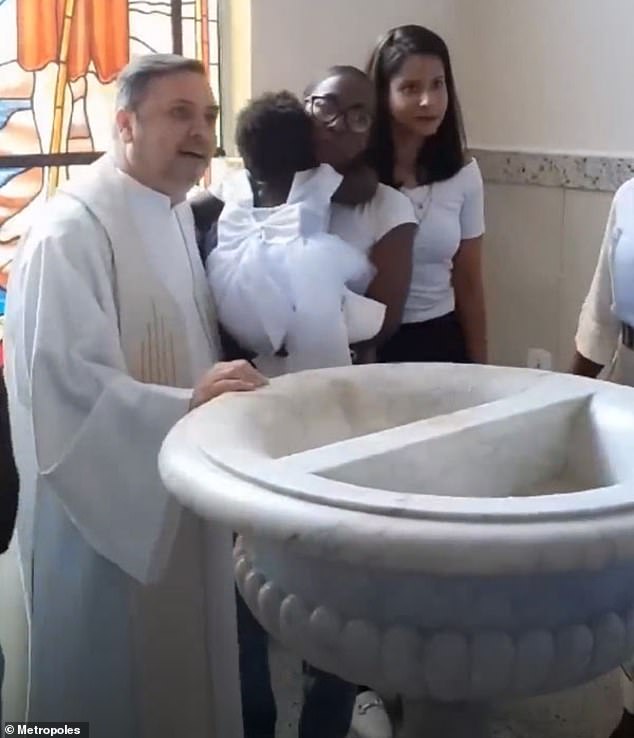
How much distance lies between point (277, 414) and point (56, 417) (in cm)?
39

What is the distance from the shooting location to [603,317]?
1.89 metres

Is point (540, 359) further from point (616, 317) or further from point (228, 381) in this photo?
point (228, 381)

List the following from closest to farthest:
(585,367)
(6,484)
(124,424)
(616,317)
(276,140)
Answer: (6,484)
(124,424)
(276,140)
(616,317)
(585,367)

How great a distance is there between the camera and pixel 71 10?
2252mm

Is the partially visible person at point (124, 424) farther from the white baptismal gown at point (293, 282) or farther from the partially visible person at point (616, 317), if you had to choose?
the partially visible person at point (616, 317)

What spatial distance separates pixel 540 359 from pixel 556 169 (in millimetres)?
464

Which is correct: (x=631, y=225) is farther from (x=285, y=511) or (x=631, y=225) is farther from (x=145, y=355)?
(x=285, y=511)

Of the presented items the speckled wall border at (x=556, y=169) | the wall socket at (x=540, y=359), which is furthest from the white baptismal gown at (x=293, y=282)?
the wall socket at (x=540, y=359)

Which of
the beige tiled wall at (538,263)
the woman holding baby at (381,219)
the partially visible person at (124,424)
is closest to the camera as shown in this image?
the partially visible person at (124,424)

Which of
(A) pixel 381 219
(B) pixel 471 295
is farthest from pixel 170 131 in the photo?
(B) pixel 471 295

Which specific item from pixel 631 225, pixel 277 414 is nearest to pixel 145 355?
pixel 277 414

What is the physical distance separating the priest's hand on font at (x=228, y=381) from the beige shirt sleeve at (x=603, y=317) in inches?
30.5

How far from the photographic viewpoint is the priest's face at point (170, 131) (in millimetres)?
1516

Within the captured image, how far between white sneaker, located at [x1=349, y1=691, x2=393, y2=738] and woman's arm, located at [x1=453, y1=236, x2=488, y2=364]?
665 millimetres
